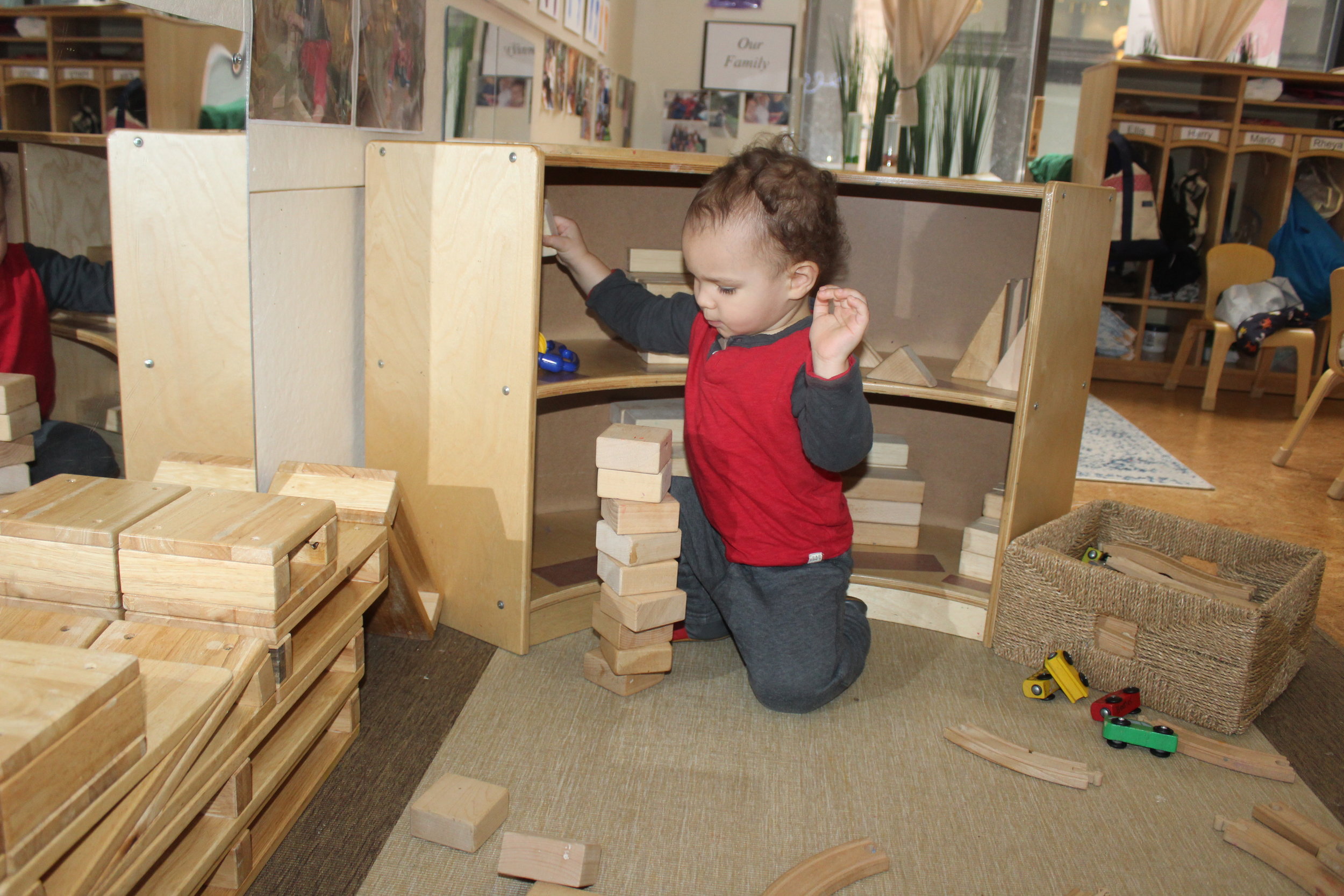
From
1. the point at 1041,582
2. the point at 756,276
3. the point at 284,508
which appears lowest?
the point at 1041,582

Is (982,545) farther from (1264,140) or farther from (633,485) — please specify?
(1264,140)

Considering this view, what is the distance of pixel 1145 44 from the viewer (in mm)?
6930

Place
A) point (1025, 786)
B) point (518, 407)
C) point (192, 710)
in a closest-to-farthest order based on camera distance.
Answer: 1. point (192, 710)
2. point (1025, 786)
3. point (518, 407)

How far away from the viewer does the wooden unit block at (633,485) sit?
2.02m

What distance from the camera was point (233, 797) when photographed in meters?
1.34

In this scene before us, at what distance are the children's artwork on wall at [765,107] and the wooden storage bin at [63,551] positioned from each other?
19.5 ft

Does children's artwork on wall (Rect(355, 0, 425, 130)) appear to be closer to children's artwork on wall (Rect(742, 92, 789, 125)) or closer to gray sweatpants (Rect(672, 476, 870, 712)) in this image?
gray sweatpants (Rect(672, 476, 870, 712))

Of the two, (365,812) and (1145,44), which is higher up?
(1145,44)

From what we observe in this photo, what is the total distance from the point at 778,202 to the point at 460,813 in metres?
1.23

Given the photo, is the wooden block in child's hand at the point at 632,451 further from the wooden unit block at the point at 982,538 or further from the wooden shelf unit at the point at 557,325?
the wooden unit block at the point at 982,538

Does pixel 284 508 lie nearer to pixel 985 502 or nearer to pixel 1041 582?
pixel 1041 582

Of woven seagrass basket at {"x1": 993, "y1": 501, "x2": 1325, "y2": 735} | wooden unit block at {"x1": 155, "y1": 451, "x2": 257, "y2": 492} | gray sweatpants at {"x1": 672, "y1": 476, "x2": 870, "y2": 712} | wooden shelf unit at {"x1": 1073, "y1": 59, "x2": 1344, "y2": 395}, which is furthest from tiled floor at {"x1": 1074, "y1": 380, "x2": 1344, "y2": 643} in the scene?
wooden unit block at {"x1": 155, "y1": 451, "x2": 257, "y2": 492}

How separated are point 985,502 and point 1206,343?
5.08m

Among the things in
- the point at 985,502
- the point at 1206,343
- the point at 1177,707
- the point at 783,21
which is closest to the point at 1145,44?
the point at 1206,343
